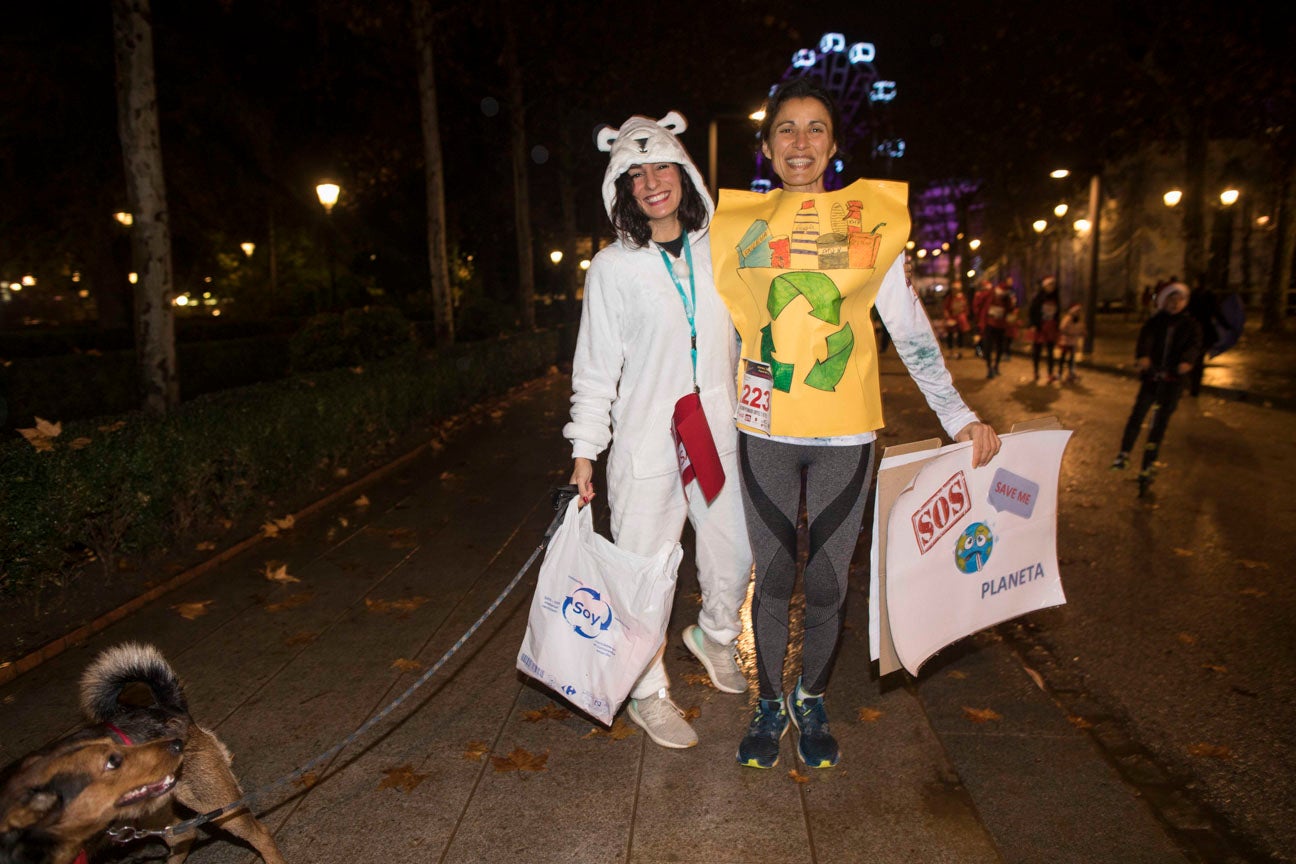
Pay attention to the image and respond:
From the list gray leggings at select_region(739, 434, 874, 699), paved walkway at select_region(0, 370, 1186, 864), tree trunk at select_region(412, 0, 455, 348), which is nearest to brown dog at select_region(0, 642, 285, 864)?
paved walkway at select_region(0, 370, 1186, 864)

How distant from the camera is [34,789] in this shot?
6.65 feet

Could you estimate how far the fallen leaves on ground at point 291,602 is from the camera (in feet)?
17.1

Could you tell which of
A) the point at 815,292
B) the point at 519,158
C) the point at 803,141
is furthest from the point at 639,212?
the point at 519,158

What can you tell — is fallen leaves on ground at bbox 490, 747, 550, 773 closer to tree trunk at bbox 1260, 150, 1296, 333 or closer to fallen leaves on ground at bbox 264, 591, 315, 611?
fallen leaves on ground at bbox 264, 591, 315, 611

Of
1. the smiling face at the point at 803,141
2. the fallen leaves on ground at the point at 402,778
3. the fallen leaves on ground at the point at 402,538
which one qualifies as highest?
the smiling face at the point at 803,141

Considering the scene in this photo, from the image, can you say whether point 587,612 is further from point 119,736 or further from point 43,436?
point 43,436

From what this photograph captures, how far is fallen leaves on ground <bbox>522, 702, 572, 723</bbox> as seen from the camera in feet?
12.3

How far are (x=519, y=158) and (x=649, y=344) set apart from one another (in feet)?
66.5

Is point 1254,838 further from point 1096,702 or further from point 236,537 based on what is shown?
point 236,537

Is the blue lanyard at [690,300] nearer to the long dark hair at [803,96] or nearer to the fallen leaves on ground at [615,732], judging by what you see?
the long dark hair at [803,96]

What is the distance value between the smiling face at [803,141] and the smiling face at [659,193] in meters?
0.43

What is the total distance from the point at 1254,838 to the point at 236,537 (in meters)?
6.43

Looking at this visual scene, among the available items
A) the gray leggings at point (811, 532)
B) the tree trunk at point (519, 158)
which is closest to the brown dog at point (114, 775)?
the gray leggings at point (811, 532)

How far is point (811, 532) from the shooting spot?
3.09 meters
